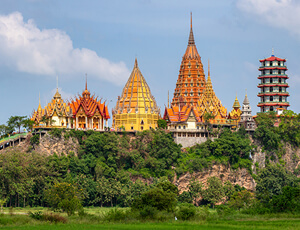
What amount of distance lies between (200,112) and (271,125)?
10.6 m

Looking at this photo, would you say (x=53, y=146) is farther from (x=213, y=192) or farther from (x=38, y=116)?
(x=213, y=192)

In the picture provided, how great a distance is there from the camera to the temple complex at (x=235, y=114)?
136 meters

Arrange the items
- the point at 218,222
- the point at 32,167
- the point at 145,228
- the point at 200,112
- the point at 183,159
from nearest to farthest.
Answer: the point at 145,228 < the point at 218,222 < the point at 32,167 < the point at 183,159 < the point at 200,112

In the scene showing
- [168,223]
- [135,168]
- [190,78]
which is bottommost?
[168,223]

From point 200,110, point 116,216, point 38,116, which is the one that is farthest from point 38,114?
point 116,216

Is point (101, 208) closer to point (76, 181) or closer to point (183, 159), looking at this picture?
point (76, 181)

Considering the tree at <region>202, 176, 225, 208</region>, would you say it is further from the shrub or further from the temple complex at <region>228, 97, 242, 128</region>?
the shrub

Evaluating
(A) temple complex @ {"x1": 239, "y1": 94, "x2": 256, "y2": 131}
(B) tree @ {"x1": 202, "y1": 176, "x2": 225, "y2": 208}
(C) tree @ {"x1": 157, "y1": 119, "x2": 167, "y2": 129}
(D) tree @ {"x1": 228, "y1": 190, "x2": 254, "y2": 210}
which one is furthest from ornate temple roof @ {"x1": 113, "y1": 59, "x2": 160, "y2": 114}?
(D) tree @ {"x1": 228, "y1": 190, "x2": 254, "y2": 210}

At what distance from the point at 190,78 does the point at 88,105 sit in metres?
22.7

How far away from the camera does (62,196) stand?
10594 centimetres

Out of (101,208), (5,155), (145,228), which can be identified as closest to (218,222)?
(145,228)

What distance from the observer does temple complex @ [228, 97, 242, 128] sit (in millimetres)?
136125

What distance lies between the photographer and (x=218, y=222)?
92375mm

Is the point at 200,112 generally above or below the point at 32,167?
above
